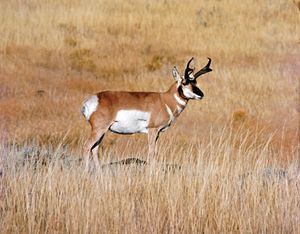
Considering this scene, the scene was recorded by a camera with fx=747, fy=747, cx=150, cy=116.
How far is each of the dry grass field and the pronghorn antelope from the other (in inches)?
13.6

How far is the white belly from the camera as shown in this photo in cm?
994

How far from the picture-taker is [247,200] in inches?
249

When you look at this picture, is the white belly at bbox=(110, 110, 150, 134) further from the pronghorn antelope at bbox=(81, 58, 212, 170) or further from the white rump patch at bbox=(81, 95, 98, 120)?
the white rump patch at bbox=(81, 95, 98, 120)

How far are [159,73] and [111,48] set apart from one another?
281 cm

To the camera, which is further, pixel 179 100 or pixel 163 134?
pixel 163 134

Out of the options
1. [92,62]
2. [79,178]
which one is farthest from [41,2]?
[79,178]

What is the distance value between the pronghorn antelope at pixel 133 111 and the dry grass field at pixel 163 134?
35 cm

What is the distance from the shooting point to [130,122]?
10023 millimetres

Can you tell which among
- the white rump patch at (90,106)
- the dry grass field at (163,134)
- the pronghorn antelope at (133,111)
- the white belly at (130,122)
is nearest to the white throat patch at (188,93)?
the pronghorn antelope at (133,111)

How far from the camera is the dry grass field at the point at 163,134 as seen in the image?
6031 mm

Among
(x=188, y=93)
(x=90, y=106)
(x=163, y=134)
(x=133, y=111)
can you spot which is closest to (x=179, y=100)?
(x=188, y=93)

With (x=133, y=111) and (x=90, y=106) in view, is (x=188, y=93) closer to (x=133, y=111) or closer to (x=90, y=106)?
(x=133, y=111)

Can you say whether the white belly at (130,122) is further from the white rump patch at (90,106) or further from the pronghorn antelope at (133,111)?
the white rump patch at (90,106)

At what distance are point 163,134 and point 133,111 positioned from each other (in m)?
3.95
